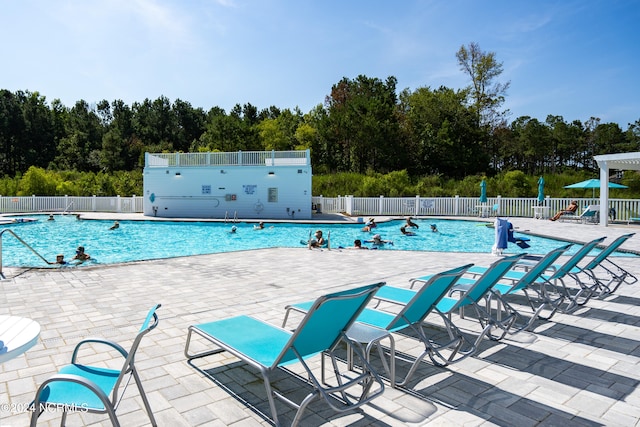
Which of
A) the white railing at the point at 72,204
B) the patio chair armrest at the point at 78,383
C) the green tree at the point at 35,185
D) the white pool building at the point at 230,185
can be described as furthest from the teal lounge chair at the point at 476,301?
the green tree at the point at 35,185

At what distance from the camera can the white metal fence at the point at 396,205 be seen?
19297mm

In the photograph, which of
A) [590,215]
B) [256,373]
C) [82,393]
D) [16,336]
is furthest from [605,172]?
[16,336]

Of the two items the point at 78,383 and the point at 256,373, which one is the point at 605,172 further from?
the point at 78,383

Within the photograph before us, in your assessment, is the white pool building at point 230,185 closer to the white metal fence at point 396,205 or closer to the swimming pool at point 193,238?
the white metal fence at point 396,205

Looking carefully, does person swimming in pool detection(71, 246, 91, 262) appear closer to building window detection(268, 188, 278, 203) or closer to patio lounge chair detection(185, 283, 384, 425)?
patio lounge chair detection(185, 283, 384, 425)

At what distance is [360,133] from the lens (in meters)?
31.2

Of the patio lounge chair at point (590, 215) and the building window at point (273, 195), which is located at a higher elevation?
the building window at point (273, 195)

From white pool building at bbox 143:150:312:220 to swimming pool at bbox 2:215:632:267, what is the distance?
10.3ft

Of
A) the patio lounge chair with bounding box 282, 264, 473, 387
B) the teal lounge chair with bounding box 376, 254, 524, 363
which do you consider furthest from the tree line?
the patio lounge chair with bounding box 282, 264, 473, 387

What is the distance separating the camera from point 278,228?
17.6 meters

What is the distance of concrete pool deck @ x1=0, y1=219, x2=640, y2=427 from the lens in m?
2.48

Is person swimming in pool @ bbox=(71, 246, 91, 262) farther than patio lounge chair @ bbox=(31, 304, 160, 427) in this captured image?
Yes

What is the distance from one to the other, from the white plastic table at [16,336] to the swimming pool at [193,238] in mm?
9516

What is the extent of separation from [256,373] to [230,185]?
19.5 m
